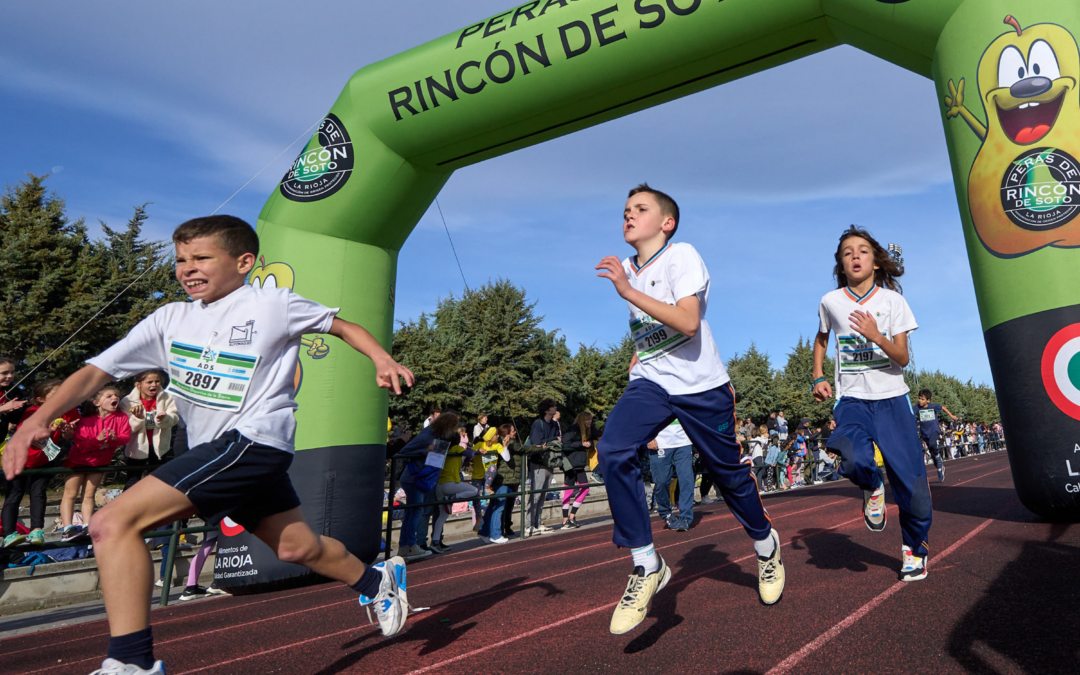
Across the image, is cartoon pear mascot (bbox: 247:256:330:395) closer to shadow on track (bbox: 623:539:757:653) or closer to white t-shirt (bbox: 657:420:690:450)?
shadow on track (bbox: 623:539:757:653)

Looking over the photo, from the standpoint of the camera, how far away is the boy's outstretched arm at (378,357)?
9.12ft

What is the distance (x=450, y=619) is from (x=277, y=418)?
2.03 metres

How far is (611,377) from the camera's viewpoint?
1655 inches

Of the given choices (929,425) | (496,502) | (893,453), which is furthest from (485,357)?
(893,453)

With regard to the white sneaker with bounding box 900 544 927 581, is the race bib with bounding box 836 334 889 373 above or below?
above

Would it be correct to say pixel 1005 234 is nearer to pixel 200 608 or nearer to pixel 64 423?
pixel 200 608

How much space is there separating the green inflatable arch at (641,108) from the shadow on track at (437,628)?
2.12 metres

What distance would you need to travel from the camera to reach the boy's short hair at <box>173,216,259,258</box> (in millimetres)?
2969

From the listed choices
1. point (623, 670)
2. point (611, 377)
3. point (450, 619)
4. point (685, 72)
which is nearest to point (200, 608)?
point (450, 619)

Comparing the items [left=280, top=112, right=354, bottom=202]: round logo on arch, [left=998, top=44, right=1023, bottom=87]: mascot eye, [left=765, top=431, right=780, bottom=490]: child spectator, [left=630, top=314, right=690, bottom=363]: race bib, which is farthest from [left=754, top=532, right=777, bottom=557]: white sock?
[left=765, top=431, right=780, bottom=490]: child spectator

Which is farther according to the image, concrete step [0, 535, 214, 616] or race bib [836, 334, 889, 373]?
concrete step [0, 535, 214, 616]

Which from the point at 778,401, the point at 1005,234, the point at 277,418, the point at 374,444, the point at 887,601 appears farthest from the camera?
the point at 778,401

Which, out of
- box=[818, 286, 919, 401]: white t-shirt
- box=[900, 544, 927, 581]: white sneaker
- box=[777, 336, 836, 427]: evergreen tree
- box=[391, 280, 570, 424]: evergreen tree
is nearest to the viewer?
box=[900, 544, 927, 581]: white sneaker

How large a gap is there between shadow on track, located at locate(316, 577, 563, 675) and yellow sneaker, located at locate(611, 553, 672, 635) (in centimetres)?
100
